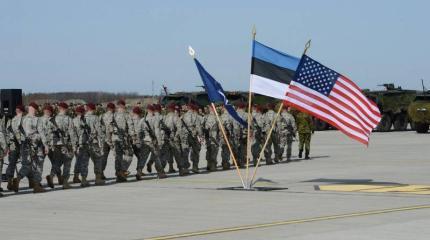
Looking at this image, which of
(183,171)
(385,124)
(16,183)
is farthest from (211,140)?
(385,124)

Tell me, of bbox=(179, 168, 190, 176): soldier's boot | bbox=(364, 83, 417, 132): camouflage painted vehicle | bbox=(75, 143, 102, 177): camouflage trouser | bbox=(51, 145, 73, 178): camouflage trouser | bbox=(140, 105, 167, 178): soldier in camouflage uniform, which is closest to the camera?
bbox=(51, 145, 73, 178): camouflage trouser

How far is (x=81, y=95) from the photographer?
75875mm

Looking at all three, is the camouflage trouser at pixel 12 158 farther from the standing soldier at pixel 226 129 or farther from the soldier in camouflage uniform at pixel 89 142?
the standing soldier at pixel 226 129

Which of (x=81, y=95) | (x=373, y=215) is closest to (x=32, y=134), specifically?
(x=373, y=215)

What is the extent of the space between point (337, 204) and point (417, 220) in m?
2.54

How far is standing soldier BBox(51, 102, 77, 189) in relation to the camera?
19109 millimetres

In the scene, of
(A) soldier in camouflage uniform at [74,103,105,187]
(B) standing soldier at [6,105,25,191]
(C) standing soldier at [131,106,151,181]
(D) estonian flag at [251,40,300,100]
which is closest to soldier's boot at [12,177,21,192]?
(B) standing soldier at [6,105,25,191]

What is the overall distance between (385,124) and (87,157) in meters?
35.2

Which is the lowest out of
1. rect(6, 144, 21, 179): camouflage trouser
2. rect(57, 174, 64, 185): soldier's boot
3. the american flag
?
rect(57, 174, 64, 185): soldier's boot

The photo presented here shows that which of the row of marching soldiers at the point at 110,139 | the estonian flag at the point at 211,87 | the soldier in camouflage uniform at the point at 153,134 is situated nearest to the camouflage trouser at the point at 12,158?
the row of marching soldiers at the point at 110,139

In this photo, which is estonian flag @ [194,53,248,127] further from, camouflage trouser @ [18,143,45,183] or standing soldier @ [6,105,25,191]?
standing soldier @ [6,105,25,191]

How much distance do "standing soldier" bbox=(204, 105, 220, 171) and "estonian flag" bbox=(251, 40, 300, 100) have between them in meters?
6.12

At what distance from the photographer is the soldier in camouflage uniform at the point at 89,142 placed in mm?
19781

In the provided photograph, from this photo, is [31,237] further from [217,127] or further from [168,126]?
[217,127]
